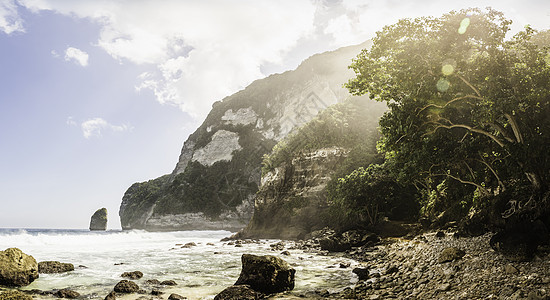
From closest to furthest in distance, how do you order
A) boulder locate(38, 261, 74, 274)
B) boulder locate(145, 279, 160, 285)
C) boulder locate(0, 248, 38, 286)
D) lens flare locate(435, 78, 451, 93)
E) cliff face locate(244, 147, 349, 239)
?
lens flare locate(435, 78, 451, 93)
boulder locate(0, 248, 38, 286)
boulder locate(145, 279, 160, 285)
boulder locate(38, 261, 74, 274)
cliff face locate(244, 147, 349, 239)

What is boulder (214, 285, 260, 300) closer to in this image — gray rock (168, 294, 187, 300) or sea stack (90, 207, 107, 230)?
gray rock (168, 294, 187, 300)

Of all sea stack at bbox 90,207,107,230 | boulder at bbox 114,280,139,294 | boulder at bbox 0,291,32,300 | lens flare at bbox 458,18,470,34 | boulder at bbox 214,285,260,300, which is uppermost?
lens flare at bbox 458,18,470,34

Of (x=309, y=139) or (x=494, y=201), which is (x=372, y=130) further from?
(x=494, y=201)

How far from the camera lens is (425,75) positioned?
10.7 meters

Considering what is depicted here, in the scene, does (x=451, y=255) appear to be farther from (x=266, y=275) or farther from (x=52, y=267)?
(x=52, y=267)

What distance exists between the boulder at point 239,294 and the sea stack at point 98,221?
148983 mm

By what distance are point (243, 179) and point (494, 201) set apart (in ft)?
250

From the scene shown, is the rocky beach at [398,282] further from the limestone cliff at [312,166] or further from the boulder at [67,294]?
the limestone cliff at [312,166]

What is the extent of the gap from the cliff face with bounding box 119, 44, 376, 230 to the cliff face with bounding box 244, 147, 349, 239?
35.5 meters

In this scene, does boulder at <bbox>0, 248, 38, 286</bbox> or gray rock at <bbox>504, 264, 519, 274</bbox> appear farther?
boulder at <bbox>0, 248, 38, 286</bbox>

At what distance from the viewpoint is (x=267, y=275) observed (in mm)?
10320

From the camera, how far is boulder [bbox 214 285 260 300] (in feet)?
29.6

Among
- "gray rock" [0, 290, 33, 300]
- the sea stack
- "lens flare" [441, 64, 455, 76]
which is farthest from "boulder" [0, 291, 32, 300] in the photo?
the sea stack

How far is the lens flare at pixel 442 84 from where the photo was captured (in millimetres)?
10562
